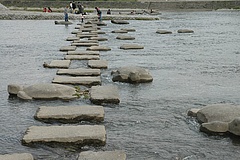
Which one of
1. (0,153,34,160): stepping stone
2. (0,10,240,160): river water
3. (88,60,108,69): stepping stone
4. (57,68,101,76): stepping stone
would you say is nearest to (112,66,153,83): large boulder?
(0,10,240,160): river water

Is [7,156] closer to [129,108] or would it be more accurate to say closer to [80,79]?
[129,108]

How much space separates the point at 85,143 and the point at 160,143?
2.99 feet

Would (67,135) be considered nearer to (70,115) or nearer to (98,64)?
(70,115)

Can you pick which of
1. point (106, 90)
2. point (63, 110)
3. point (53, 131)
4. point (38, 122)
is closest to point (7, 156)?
point (53, 131)

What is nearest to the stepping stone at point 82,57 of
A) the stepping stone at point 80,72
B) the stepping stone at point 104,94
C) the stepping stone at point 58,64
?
the stepping stone at point 58,64

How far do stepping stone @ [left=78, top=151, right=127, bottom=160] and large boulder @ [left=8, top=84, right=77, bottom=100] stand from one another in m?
2.53

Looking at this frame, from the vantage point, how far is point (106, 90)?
291 inches

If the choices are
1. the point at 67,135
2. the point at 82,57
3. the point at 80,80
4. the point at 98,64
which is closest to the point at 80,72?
the point at 80,80

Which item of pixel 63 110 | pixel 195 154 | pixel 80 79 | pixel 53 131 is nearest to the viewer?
pixel 195 154

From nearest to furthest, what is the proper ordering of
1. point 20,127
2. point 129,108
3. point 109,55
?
point 20,127
point 129,108
point 109,55

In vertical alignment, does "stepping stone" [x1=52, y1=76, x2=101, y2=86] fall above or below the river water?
above

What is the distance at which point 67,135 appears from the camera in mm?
5062

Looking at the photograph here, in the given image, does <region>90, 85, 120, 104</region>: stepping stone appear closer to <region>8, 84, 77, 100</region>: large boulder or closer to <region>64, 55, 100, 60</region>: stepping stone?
<region>8, 84, 77, 100</region>: large boulder

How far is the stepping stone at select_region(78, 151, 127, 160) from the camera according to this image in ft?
14.7
